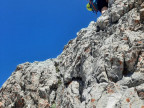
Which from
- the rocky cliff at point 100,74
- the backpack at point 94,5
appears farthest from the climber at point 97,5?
the rocky cliff at point 100,74

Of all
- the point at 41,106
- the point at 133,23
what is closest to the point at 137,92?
the point at 133,23

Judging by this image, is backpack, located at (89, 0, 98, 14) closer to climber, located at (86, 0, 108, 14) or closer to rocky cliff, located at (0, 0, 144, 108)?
climber, located at (86, 0, 108, 14)

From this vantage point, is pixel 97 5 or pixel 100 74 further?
pixel 97 5

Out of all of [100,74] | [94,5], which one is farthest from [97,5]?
[100,74]

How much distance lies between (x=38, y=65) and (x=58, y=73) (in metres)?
3.87

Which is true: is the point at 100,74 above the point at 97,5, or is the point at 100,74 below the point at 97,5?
below

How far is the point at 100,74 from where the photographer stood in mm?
12273

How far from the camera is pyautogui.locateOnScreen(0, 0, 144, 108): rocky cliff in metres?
10.3

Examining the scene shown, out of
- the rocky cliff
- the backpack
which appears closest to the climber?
the backpack

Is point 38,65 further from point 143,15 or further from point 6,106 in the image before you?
point 143,15

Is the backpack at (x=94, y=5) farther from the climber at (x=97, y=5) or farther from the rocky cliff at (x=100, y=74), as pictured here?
the rocky cliff at (x=100, y=74)

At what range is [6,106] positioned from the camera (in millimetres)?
21641

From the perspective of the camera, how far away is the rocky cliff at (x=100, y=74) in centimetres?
1031

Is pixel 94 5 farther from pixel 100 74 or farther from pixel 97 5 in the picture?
pixel 100 74
